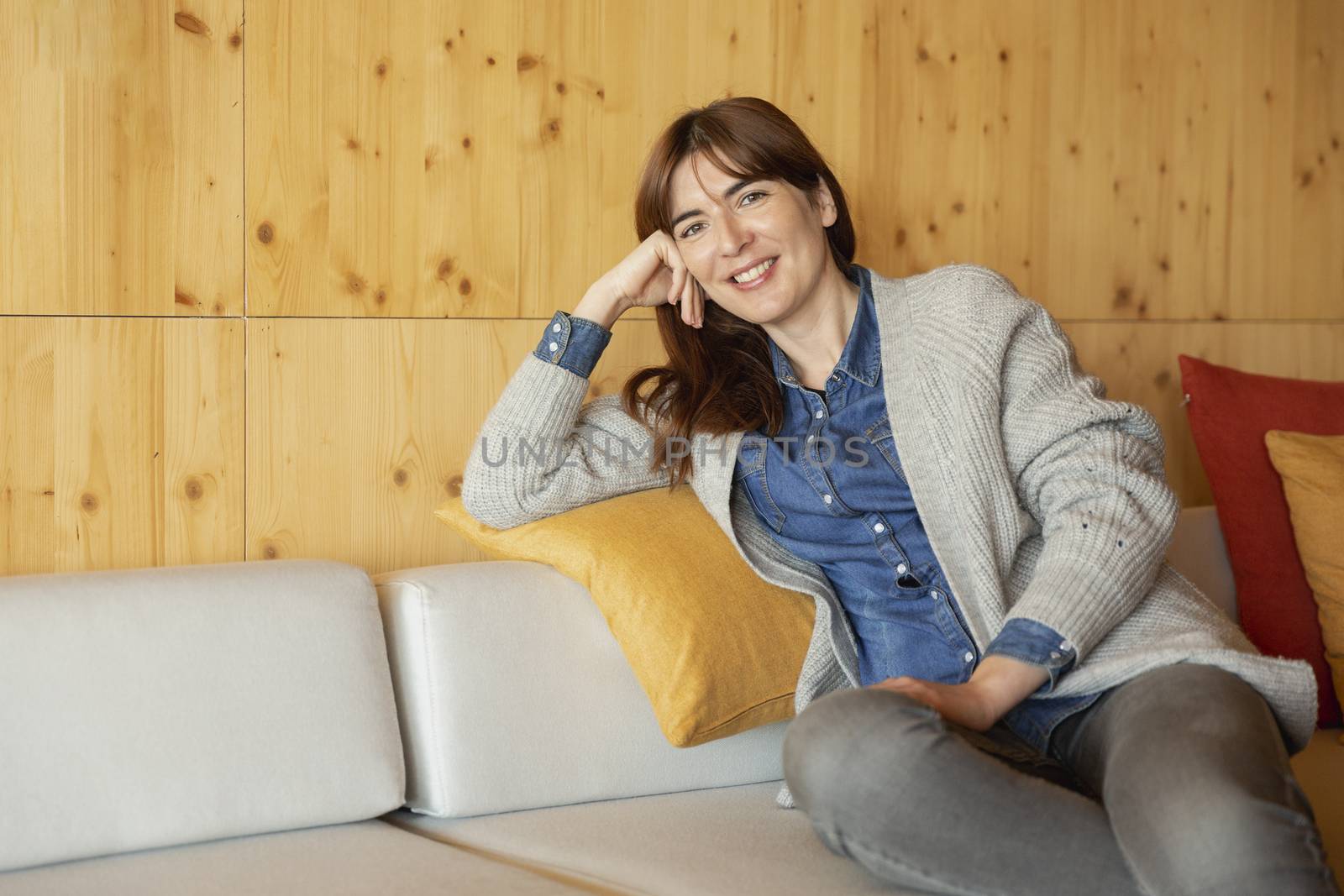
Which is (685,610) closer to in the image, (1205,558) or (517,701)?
(517,701)

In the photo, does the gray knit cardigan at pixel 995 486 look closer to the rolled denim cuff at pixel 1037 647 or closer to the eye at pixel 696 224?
the rolled denim cuff at pixel 1037 647

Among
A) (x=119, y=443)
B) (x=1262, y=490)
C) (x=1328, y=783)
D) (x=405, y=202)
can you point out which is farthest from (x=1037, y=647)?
(x=119, y=443)

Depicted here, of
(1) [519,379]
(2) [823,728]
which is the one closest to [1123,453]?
(2) [823,728]

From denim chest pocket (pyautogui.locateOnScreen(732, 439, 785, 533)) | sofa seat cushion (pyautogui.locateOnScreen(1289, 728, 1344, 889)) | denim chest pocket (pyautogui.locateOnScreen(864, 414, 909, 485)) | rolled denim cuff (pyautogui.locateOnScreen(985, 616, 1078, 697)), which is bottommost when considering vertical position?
sofa seat cushion (pyautogui.locateOnScreen(1289, 728, 1344, 889))

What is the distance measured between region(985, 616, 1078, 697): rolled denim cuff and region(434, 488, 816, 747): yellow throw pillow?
0.33 m

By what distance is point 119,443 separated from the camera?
1.88m

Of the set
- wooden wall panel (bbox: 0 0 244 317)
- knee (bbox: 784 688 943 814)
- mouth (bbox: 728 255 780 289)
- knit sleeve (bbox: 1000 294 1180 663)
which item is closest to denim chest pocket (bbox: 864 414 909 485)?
knit sleeve (bbox: 1000 294 1180 663)

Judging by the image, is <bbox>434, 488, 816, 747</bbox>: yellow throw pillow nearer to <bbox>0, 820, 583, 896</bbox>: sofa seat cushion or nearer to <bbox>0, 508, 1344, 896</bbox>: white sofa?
<bbox>0, 508, 1344, 896</bbox>: white sofa

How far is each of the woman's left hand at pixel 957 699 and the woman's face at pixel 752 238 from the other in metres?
0.61

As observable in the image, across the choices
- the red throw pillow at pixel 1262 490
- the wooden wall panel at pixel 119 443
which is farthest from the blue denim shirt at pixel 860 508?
the red throw pillow at pixel 1262 490

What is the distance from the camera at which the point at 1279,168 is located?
2857 millimetres

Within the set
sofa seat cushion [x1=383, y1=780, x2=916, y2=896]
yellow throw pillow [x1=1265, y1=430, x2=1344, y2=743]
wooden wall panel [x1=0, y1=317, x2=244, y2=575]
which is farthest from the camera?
yellow throw pillow [x1=1265, y1=430, x2=1344, y2=743]

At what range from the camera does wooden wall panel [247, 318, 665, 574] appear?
6.49 feet

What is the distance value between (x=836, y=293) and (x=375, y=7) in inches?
31.6
